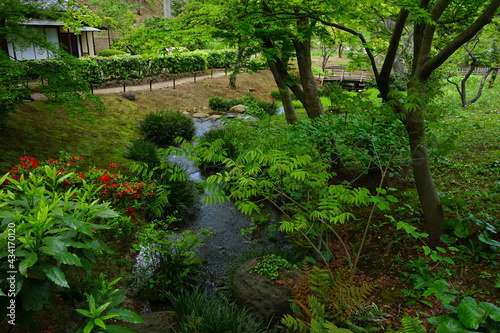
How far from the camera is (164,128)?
13.0 metres

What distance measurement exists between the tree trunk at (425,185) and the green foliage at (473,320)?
272 cm

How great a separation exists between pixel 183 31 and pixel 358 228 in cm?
461

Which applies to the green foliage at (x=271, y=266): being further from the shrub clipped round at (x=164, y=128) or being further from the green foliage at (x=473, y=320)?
the shrub clipped round at (x=164, y=128)

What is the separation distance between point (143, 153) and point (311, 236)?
6.50m

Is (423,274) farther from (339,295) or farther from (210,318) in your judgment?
(210,318)

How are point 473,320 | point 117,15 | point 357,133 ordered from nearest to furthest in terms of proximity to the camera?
point 473,320
point 357,133
point 117,15

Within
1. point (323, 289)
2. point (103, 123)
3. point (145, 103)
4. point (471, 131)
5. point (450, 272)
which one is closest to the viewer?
point (323, 289)

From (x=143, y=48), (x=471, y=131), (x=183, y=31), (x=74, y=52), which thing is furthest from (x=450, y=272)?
(x=74, y=52)

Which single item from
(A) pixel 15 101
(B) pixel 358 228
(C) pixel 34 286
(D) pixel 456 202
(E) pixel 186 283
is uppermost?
(A) pixel 15 101

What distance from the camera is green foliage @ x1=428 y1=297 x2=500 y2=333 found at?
7.75 ft

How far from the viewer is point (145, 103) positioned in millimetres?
16703

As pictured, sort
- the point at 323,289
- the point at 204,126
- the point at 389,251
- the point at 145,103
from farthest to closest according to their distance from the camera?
the point at 145,103, the point at 204,126, the point at 389,251, the point at 323,289

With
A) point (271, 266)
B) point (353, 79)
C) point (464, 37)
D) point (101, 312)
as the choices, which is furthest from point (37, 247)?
point (353, 79)

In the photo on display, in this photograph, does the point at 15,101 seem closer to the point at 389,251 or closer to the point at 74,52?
the point at 389,251
